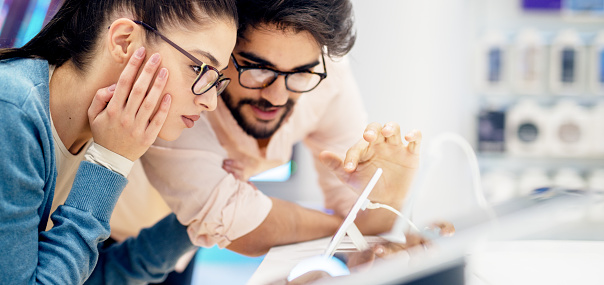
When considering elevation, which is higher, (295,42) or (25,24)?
(25,24)

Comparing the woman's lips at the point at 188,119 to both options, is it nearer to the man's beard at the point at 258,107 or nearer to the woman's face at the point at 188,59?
the woman's face at the point at 188,59

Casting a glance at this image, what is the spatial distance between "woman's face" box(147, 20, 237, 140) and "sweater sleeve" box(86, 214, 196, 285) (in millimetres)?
426

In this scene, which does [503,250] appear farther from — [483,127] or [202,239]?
[483,127]

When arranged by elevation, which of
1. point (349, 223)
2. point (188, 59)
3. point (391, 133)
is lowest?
point (349, 223)

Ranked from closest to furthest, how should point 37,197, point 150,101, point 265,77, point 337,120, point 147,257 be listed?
point 37,197 < point 150,101 < point 265,77 < point 147,257 < point 337,120

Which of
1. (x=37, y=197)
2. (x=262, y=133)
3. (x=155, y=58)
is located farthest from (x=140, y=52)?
(x=262, y=133)

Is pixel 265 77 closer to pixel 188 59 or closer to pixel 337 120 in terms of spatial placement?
pixel 188 59

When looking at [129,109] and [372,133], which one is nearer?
[129,109]

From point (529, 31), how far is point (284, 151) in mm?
1936

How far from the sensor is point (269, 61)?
116 cm

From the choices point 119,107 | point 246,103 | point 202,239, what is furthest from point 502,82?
point 119,107

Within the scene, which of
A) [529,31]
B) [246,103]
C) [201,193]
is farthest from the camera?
→ [529,31]

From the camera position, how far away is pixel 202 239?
1.20 meters

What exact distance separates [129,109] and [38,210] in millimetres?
226
